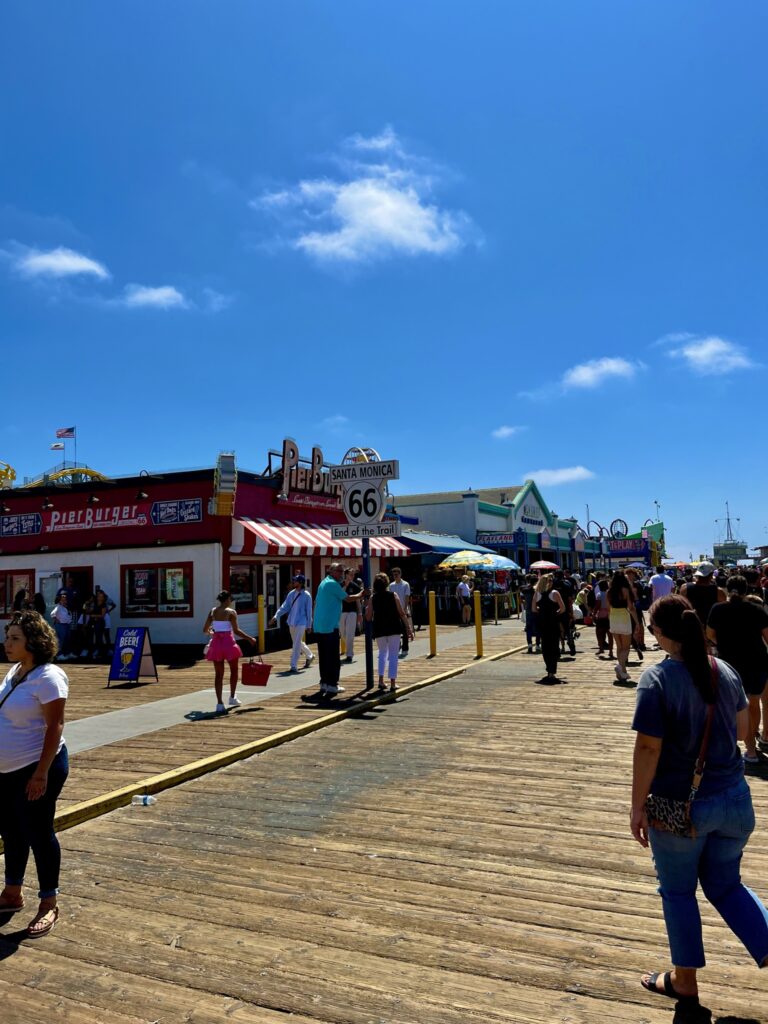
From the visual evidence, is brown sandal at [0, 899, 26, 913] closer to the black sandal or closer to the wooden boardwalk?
the wooden boardwalk

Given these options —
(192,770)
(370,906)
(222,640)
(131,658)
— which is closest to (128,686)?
(131,658)

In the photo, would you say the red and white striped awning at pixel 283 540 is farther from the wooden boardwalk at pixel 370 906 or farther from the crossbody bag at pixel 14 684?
the crossbody bag at pixel 14 684

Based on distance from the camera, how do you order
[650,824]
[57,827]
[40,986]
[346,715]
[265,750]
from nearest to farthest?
[650,824] < [40,986] < [57,827] < [265,750] < [346,715]

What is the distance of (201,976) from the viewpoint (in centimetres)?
343

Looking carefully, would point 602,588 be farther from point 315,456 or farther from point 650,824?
point 650,824

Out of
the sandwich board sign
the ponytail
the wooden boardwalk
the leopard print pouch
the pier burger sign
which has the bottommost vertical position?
the wooden boardwalk

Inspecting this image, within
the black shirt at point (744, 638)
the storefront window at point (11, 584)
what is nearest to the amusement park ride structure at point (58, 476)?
the storefront window at point (11, 584)

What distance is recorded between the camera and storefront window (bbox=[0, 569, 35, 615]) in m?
20.0

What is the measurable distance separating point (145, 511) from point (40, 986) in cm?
1575

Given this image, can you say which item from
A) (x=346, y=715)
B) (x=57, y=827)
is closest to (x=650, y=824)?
(x=57, y=827)

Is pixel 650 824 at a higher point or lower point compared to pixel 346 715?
higher

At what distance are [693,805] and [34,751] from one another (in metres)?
3.34

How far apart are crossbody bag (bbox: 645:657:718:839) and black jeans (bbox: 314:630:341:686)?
7.64 m

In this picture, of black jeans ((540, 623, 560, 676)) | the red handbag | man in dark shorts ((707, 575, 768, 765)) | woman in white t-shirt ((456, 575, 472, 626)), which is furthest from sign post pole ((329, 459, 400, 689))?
woman in white t-shirt ((456, 575, 472, 626))
